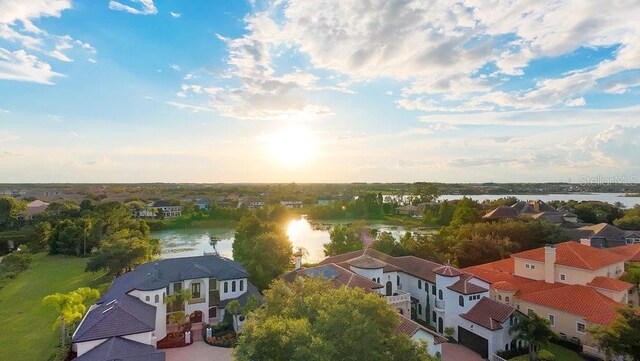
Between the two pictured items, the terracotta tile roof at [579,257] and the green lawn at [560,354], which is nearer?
the green lawn at [560,354]

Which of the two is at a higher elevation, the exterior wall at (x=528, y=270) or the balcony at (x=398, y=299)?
the exterior wall at (x=528, y=270)

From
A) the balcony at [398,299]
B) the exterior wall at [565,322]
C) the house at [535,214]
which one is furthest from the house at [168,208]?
the exterior wall at [565,322]

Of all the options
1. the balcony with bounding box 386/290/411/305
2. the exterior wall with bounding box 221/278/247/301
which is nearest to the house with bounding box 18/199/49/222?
the exterior wall with bounding box 221/278/247/301

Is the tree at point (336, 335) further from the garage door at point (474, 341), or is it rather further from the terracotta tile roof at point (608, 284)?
the terracotta tile roof at point (608, 284)

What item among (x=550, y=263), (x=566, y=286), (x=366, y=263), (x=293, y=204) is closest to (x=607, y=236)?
(x=550, y=263)

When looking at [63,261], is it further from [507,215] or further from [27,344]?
[507,215]

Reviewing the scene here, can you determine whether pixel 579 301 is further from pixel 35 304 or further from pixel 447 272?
pixel 35 304
